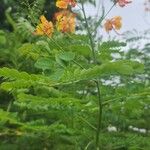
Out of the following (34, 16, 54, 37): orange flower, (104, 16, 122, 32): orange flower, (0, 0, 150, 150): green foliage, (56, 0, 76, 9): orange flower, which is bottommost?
(0, 0, 150, 150): green foliage

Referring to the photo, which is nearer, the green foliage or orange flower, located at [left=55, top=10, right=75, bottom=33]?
the green foliage

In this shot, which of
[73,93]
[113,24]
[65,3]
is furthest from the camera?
[73,93]

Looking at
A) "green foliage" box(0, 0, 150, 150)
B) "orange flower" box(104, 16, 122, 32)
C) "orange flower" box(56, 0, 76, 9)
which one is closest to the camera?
"green foliage" box(0, 0, 150, 150)

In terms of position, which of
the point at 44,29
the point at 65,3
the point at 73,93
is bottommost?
the point at 73,93

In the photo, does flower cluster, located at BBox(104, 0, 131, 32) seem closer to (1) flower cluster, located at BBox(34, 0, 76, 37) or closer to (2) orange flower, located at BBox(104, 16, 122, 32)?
(2) orange flower, located at BBox(104, 16, 122, 32)

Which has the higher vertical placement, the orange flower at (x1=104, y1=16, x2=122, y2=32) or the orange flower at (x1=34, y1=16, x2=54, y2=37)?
the orange flower at (x1=104, y1=16, x2=122, y2=32)

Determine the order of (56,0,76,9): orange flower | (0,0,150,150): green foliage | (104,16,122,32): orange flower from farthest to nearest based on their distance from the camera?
1. (104,16,122,32): orange flower
2. (56,0,76,9): orange flower
3. (0,0,150,150): green foliage

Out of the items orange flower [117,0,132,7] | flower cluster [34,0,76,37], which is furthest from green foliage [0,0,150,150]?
orange flower [117,0,132,7]

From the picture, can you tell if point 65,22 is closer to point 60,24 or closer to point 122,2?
point 60,24

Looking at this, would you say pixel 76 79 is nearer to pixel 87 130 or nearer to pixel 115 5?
pixel 115 5

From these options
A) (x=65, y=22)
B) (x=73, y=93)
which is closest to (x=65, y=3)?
(x=65, y=22)
